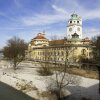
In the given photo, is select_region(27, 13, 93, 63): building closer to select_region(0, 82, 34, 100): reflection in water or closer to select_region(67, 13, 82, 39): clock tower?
select_region(67, 13, 82, 39): clock tower

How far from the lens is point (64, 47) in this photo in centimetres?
7462

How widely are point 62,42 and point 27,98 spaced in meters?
55.5

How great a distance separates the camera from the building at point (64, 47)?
2769 inches

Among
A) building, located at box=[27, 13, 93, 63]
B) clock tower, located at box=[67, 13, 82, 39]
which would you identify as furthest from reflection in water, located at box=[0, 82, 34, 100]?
clock tower, located at box=[67, 13, 82, 39]

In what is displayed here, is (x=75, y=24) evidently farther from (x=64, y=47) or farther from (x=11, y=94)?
(x=11, y=94)

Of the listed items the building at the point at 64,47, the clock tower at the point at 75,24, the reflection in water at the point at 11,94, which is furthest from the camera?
the clock tower at the point at 75,24

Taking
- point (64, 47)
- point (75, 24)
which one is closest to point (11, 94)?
point (64, 47)

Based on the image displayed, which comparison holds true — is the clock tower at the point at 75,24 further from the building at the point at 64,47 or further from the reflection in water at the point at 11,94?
the reflection in water at the point at 11,94

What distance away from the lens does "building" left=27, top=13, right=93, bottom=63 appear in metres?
70.3

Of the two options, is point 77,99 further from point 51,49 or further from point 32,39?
point 32,39

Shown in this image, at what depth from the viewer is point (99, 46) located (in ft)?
187

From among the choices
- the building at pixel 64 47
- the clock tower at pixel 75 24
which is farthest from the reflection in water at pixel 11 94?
the clock tower at pixel 75 24

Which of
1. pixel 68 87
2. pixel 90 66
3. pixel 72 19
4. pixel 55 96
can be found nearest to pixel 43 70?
pixel 90 66

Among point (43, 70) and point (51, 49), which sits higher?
point (51, 49)
